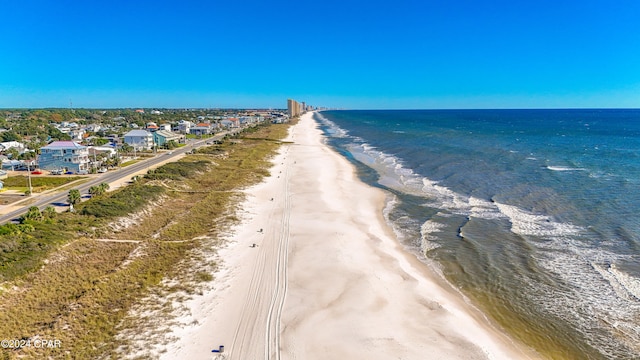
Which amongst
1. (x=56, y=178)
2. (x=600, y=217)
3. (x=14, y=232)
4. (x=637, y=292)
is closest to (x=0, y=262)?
(x=14, y=232)

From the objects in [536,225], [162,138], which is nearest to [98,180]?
[162,138]

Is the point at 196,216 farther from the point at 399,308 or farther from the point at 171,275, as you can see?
the point at 399,308

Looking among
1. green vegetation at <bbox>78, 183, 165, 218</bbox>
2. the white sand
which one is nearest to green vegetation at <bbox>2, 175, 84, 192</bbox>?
green vegetation at <bbox>78, 183, 165, 218</bbox>

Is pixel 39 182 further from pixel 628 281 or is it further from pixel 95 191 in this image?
pixel 628 281

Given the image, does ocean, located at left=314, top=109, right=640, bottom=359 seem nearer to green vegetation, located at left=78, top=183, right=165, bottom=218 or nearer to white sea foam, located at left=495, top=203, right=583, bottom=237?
white sea foam, located at left=495, top=203, right=583, bottom=237

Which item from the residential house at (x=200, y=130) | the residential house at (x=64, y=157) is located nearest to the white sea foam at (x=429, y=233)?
the residential house at (x=64, y=157)

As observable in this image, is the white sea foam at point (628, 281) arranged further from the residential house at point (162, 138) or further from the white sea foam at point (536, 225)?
the residential house at point (162, 138)
